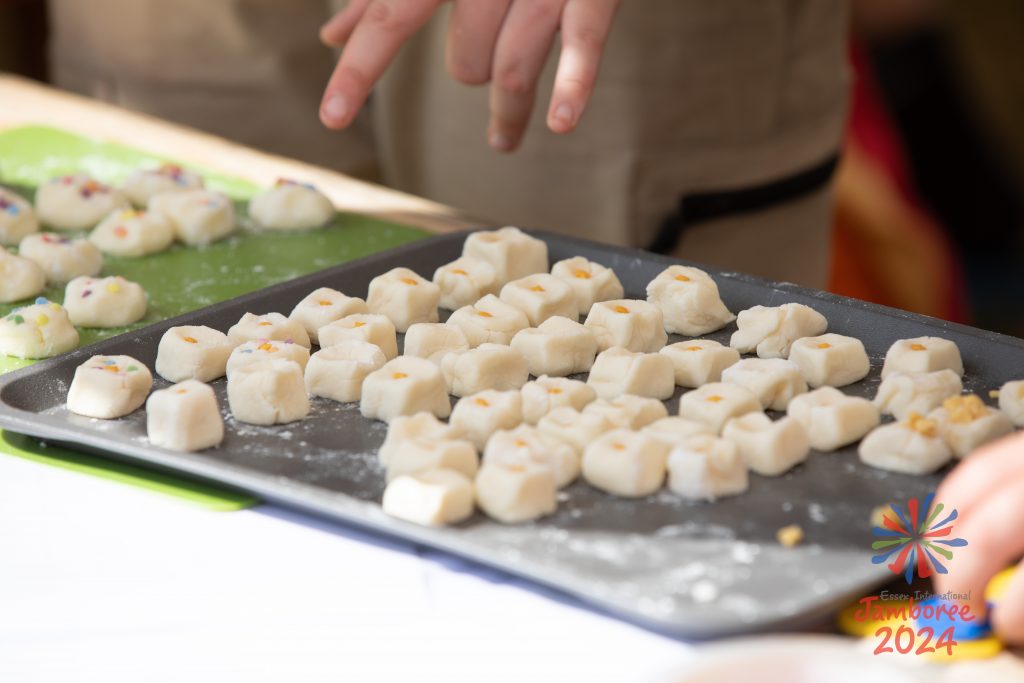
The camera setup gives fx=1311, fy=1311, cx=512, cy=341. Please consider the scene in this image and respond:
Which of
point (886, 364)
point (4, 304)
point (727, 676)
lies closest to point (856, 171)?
point (886, 364)

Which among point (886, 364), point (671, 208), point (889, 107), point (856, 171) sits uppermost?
point (889, 107)

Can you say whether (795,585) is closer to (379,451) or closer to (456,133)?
(379,451)

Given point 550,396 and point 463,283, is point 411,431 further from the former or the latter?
point 463,283

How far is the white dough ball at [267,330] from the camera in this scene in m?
1.43

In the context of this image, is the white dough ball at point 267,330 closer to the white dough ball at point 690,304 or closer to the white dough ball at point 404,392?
the white dough ball at point 404,392

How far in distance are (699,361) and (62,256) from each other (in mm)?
851

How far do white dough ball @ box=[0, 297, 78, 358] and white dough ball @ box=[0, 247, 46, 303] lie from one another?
16cm

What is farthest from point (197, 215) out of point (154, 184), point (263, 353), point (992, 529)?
point (992, 529)

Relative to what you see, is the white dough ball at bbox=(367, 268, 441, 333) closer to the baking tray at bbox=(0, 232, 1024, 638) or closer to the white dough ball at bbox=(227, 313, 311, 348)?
the white dough ball at bbox=(227, 313, 311, 348)

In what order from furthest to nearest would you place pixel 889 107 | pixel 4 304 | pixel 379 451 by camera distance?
pixel 889 107, pixel 4 304, pixel 379 451

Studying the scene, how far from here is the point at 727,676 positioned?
707 mm

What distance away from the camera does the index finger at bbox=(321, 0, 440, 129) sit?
1.76m

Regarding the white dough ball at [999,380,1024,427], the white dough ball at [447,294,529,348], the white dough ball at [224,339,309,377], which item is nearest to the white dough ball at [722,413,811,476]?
the white dough ball at [999,380,1024,427]

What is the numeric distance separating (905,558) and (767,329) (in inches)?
18.5
